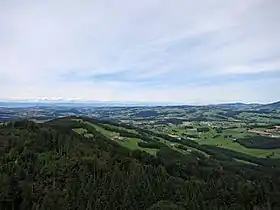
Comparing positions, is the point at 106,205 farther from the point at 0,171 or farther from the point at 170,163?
the point at 170,163

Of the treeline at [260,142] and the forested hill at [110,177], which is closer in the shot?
the forested hill at [110,177]

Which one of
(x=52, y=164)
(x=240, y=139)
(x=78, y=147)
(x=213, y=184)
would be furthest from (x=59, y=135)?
(x=240, y=139)

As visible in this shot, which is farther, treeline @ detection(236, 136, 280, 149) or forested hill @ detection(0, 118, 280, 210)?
treeline @ detection(236, 136, 280, 149)

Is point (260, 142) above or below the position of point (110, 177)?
below

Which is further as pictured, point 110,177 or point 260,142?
point 260,142

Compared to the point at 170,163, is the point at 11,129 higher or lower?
higher

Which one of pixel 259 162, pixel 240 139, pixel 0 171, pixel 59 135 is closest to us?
pixel 0 171

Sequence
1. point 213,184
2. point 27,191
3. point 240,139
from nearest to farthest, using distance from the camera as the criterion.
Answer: point 27,191
point 213,184
point 240,139

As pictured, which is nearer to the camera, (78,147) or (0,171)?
(0,171)
